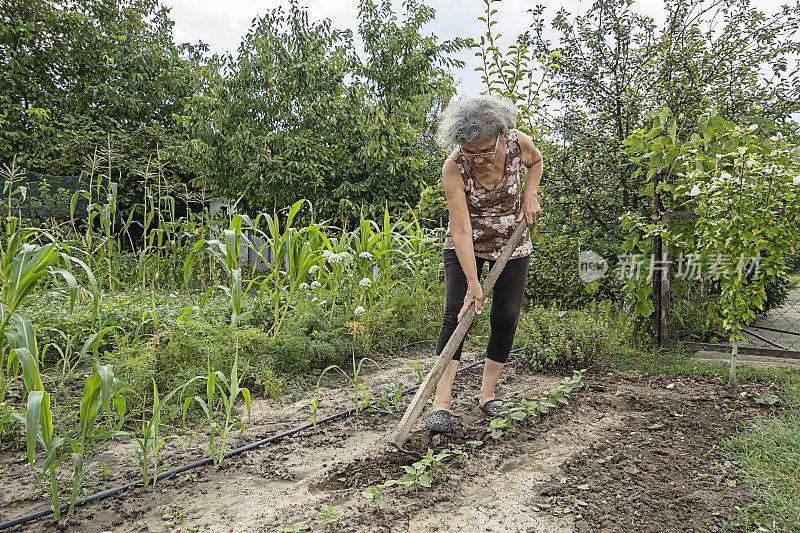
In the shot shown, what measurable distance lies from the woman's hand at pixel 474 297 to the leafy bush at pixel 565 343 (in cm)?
124

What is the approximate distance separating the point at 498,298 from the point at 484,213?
0.40 meters

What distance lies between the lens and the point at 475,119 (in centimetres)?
203

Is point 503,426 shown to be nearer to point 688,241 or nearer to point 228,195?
point 688,241

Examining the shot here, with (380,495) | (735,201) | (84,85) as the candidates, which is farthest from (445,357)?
(84,85)

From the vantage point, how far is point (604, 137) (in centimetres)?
390

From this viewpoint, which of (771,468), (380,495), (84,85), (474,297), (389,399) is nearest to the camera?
(380,495)

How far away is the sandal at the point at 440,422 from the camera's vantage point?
220cm

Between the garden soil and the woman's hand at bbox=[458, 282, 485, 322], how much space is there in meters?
0.56

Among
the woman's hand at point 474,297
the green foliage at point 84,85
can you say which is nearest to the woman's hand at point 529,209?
the woman's hand at point 474,297

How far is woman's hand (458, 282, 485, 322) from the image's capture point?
2137 mm

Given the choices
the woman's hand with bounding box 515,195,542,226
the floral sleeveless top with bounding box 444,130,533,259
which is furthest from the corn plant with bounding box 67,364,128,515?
the woman's hand with bounding box 515,195,542,226

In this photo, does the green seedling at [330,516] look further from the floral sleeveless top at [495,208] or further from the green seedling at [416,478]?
the floral sleeveless top at [495,208]

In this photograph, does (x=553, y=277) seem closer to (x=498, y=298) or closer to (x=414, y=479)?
(x=498, y=298)

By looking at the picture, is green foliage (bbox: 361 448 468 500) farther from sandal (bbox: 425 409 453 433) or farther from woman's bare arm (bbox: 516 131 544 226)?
woman's bare arm (bbox: 516 131 544 226)
